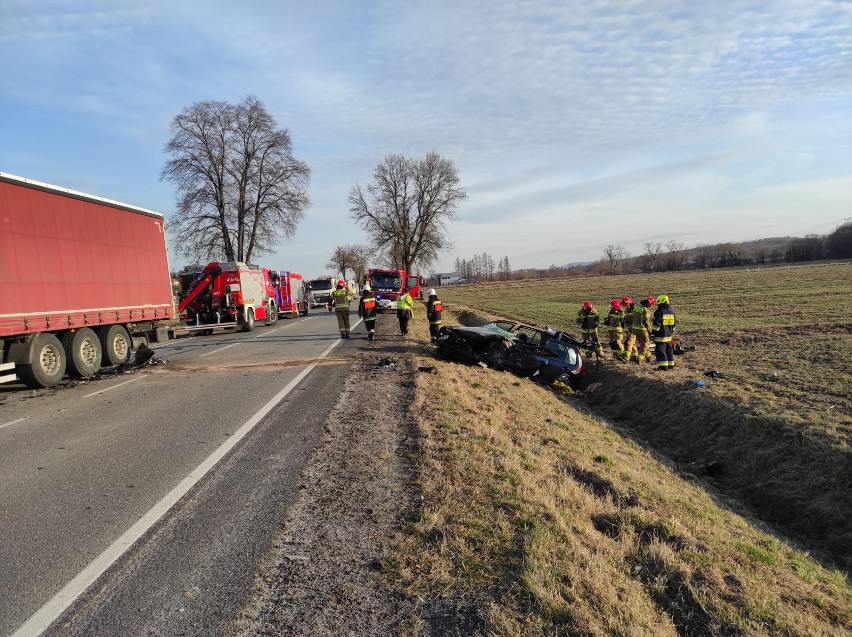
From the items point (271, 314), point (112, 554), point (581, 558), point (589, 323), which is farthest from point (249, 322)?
point (581, 558)

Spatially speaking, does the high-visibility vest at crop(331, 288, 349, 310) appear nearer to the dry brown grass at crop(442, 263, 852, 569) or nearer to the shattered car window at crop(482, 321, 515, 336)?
the shattered car window at crop(482, 321, 515, 336)

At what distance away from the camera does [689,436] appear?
903 cm

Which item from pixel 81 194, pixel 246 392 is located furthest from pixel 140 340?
pixel 246 392

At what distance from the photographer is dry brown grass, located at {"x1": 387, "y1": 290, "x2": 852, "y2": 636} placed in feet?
9.09

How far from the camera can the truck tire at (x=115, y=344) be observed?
11461 millimetres

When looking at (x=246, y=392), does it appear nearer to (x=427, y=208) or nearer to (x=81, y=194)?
(x=81, y=194)

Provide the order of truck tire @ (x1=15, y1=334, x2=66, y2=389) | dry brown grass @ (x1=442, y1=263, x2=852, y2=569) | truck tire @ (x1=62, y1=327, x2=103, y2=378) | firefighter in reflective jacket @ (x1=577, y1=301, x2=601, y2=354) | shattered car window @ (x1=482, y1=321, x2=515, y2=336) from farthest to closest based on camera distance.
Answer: firefighter in reflective jacket @ (x1=577, y1=301, x2=601, y2=354), shattered car window @ (x1=482, y1=321, x2=515, y2=336), truck tire @ (x1=62, y1=327, x2=103, y2=378), truck tire @ (x1=15, y1=334, x2=66, y2=389), dry brown grass @ (x1=442, y1=263, x2=852, y2=569)

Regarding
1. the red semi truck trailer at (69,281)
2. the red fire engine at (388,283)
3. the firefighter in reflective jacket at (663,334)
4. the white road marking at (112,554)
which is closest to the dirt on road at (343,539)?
the white road marking at (112,554)

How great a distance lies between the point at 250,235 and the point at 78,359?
27.9 metres

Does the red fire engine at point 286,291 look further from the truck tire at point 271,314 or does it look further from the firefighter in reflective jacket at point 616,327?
the firefighter in reflective jacket at point 616,327

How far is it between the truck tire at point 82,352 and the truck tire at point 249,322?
960 cm

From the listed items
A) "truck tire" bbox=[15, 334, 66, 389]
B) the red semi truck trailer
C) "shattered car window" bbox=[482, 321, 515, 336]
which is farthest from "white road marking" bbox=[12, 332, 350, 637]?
"shattered car window" bbox=[482, 321, 515, 336]

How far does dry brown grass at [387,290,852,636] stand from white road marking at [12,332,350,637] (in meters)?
1.72

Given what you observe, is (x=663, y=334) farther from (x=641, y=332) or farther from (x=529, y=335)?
(x=529, y=335)
